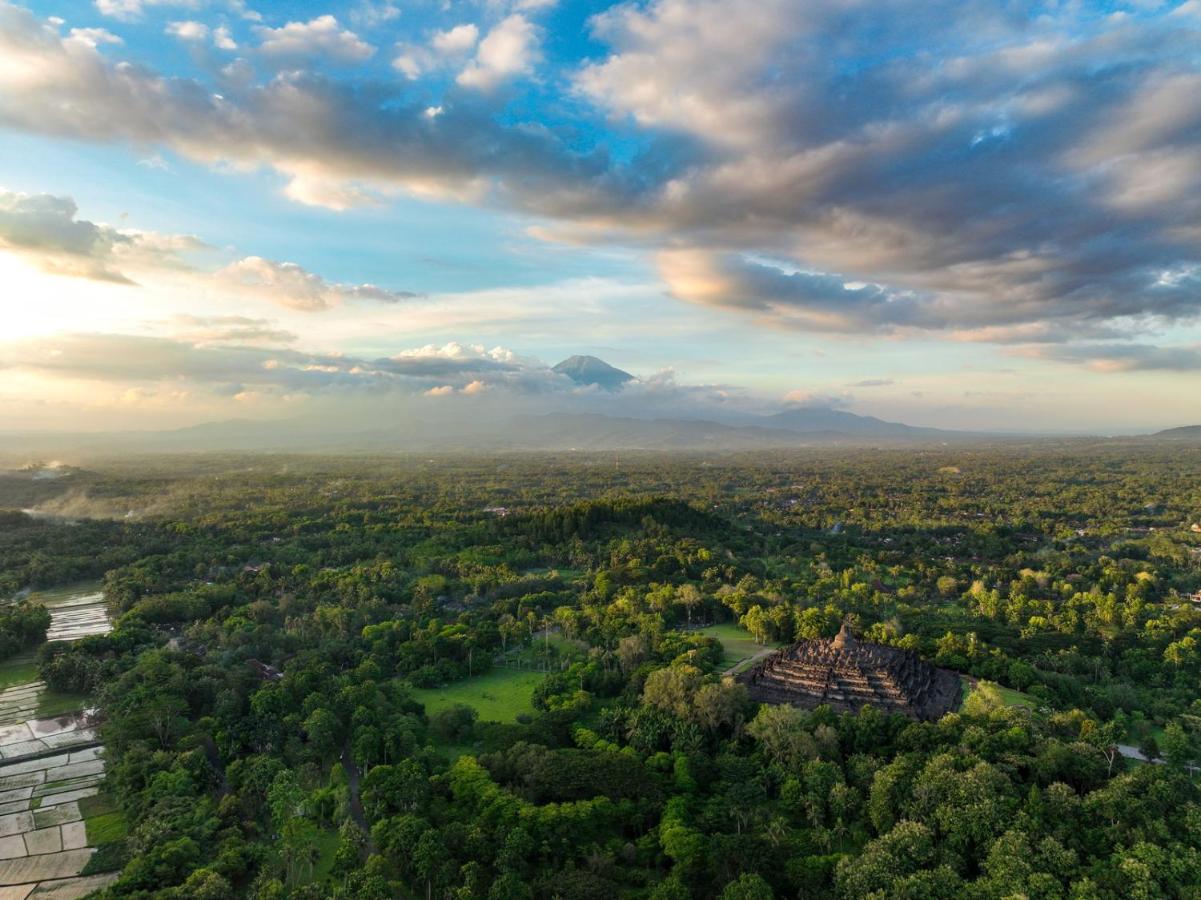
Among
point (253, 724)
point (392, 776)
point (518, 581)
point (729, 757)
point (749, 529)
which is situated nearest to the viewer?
point (392, 776)

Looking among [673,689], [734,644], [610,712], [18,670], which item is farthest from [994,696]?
[18,670]

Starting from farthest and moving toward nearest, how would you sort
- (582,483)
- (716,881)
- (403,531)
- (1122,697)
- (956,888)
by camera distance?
(582,483), (403,531), (1122,697), (716,881), (956,888)

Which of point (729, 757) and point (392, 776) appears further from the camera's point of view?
point (729, 757)

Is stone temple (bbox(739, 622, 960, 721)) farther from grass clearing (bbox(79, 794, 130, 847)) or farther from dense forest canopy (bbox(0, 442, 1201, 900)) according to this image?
grass clearing (bbox(79, 794, 130, 847))

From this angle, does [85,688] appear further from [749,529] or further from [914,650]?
[749,529]

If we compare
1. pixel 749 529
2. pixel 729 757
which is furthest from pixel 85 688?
pixel 749 529

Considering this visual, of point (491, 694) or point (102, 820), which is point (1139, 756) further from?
point (102, 820)

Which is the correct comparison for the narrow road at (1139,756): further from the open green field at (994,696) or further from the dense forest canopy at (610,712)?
the open green field at (994,696)
